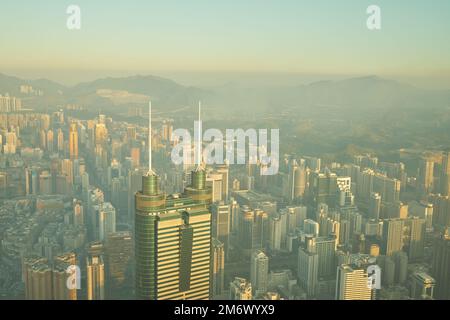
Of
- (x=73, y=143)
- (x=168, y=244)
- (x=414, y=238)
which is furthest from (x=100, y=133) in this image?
(x=414, y=238)

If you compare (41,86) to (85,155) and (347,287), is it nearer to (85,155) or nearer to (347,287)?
(85,155)

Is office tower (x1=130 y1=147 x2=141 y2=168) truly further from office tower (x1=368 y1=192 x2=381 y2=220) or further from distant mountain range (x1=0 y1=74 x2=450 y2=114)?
office tower (x1=368 y1=192 x2=381 y2=220)

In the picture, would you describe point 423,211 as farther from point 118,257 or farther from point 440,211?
point 118,257

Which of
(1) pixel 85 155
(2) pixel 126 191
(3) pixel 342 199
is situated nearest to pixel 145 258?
(2) pixel 126 191

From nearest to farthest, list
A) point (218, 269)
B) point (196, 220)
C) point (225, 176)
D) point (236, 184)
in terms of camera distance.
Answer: point (196, 220) < point (218, 269) < point (225, 176) < point (236, 184)

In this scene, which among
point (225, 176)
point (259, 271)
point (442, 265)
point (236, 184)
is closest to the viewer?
point (259, 271)

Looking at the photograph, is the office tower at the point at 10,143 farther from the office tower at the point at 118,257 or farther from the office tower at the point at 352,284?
the office tower at the point at 352,284

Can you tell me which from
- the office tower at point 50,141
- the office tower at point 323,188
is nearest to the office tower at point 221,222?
the office tower at point 323,188
